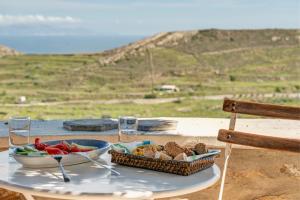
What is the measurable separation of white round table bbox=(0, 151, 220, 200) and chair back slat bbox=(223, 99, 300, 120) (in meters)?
0.37

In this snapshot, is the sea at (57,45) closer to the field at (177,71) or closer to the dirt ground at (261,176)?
the field at (177,71)

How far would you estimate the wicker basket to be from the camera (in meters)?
2.04

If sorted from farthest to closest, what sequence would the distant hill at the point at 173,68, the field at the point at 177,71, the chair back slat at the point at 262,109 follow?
1. the distant hill at the point at 173,68
2. the field at the point at 177,71
3. the chair back slat at the point at 262,109

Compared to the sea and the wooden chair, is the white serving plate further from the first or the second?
the sea

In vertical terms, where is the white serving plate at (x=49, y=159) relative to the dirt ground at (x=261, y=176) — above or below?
above

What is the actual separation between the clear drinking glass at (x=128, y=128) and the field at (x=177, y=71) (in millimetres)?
15779

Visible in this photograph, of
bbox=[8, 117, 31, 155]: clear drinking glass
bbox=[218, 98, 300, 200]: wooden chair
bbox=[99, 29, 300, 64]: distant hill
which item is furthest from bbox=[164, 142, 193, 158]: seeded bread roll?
bbox=[99, 29, 300, 64]: distant hill

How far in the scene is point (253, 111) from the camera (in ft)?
7.95

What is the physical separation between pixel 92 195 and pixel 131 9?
34.6 m

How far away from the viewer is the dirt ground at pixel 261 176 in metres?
3.23

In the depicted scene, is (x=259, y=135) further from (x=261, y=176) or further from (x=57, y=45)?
(x=57, y=45)

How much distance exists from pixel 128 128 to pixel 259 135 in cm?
47

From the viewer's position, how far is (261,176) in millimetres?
3285

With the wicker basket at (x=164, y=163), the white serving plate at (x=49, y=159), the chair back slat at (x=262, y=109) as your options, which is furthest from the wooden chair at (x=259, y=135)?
Result: the white serving plate at (x=49, y=159)
